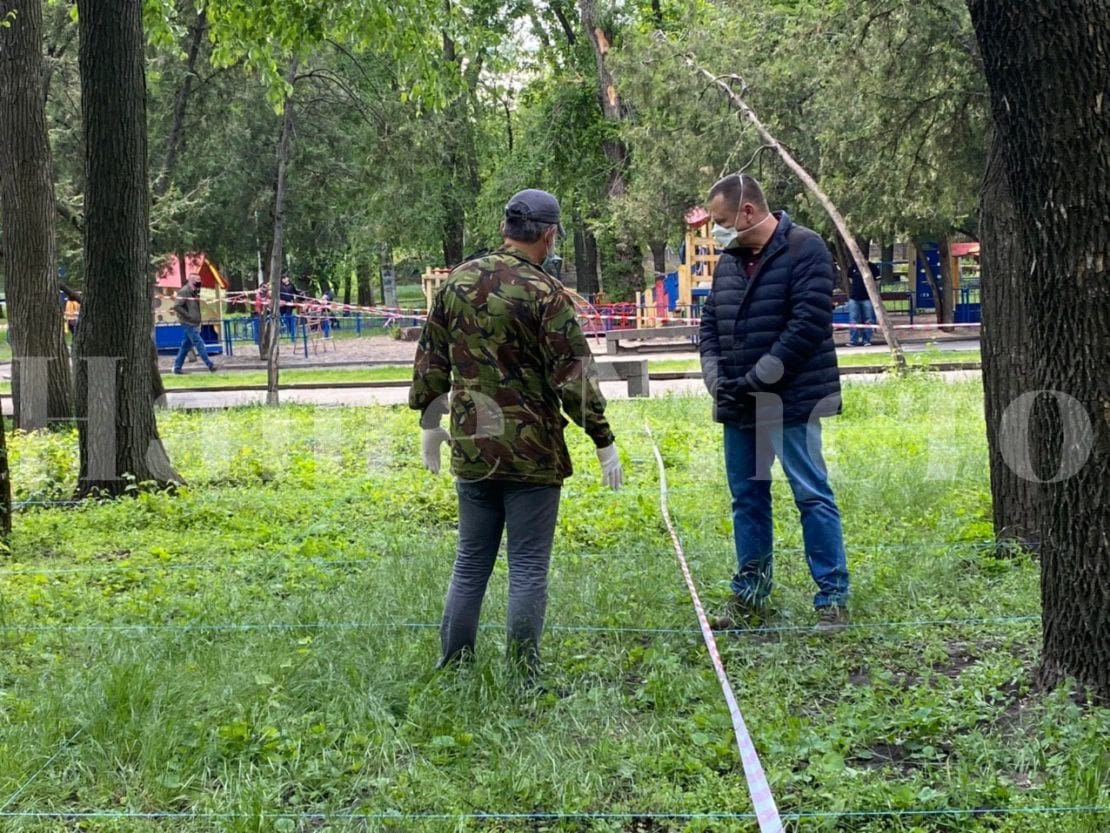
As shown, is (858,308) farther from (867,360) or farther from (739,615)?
(739,615)

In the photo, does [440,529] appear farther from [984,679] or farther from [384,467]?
[984,679]

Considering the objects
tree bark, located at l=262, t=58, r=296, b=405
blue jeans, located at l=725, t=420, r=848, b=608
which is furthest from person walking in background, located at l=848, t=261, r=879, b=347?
blue jeans, located at l=725, t=420, r=848, b=608

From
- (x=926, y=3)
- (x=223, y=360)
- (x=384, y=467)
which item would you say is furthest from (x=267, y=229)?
(x=384, y=467)

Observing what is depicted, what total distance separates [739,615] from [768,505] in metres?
0.54

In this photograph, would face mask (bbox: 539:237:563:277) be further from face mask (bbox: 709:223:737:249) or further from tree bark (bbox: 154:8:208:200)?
tree bark (bbox: 154:8:208:200)

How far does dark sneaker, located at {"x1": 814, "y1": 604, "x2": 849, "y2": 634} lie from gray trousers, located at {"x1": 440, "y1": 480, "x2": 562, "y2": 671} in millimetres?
1301

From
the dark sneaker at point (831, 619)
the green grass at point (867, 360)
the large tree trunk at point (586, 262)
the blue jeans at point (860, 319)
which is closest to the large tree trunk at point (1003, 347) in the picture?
the dark sneaker at point (831, 619)

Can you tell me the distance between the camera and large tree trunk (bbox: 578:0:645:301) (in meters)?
28.8

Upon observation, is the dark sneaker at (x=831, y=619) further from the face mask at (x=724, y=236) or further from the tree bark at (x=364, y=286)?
the tree bark at (x=364, y=286)

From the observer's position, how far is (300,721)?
409cm

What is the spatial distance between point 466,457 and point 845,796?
5.96 feet

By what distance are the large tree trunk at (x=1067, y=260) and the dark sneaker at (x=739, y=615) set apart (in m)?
1.39

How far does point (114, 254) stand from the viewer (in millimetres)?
8922

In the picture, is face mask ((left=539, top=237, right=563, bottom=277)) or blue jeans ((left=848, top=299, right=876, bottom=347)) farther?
blue jeans ((left=848, top=299, right=876, bottom=347))
